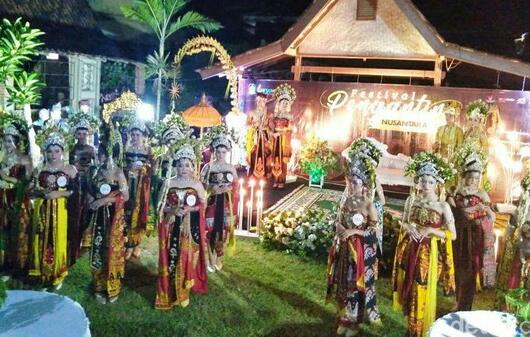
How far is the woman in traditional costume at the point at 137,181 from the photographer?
8.48 meters

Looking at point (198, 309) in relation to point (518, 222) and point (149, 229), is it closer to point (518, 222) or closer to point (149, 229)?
point (149, 229)

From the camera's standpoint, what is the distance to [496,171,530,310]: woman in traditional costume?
21.4 ft

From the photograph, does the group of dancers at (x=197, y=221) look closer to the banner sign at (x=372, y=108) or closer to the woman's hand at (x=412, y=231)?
the woman's hand at (x=412, y=231)

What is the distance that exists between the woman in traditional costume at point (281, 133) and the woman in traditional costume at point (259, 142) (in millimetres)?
182

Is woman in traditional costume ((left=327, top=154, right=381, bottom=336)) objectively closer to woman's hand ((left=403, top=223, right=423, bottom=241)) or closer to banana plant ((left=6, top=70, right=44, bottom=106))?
woman's hand ((left=403, top=223, right=423, bottom=241))

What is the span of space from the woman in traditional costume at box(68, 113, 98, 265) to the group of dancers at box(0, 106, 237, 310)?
0.6 inches

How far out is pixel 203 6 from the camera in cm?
2620

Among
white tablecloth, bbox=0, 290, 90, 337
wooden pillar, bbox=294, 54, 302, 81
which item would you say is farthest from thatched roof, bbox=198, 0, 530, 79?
white tablecloth, bbox=0, 290, 90, 337

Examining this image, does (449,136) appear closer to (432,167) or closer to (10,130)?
(432,167)

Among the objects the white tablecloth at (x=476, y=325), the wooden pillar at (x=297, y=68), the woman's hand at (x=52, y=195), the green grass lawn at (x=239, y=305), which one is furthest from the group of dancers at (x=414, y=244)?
the wooden pillar at (x=297, y=68)

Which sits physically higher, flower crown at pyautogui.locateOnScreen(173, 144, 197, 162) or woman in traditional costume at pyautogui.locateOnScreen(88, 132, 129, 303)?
flower crown at pyautogui.locateOnScreen(173, 144, 197, 162)

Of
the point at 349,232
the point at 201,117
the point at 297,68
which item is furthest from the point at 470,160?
the point at 297,68

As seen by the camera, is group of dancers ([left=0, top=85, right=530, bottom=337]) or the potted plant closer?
group of dancers ([left=0, top=85, right=530, bottom=337])

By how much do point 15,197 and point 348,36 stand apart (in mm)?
9531
